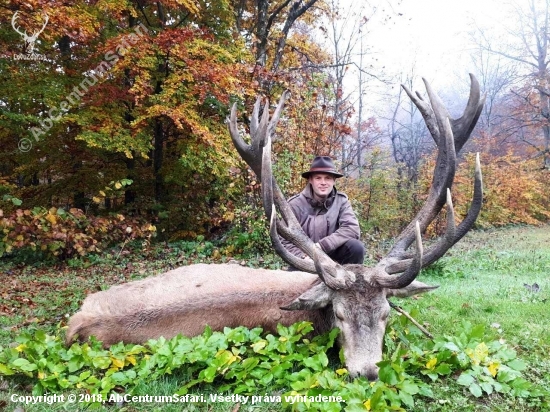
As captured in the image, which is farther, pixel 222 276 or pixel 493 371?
pixel 222 276

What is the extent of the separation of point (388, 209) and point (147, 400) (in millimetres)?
12647

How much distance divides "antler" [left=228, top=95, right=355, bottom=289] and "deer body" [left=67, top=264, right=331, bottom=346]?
0.31m

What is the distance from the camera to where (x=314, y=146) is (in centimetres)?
1023

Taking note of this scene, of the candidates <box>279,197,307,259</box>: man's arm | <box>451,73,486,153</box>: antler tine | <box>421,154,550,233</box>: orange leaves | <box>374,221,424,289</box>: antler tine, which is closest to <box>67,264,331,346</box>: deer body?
<box>279,197,307,259</box>: man's arm

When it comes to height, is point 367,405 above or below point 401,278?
below

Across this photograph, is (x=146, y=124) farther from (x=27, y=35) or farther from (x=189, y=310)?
(x=189, y=310)

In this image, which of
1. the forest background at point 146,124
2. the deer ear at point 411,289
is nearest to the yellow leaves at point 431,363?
the deer ear at point 411,289

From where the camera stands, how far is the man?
4.64 m

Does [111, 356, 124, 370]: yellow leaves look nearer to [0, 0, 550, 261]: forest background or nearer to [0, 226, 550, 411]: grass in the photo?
[0, 226, 550, 411]: grass

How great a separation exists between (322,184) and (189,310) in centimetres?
229

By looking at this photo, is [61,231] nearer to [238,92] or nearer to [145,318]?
[238,92]

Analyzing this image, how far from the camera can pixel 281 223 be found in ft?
13.7

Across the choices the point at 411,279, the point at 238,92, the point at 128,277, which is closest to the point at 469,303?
the point at 411,279

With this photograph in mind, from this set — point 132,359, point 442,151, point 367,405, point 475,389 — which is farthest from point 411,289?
point 132,359
